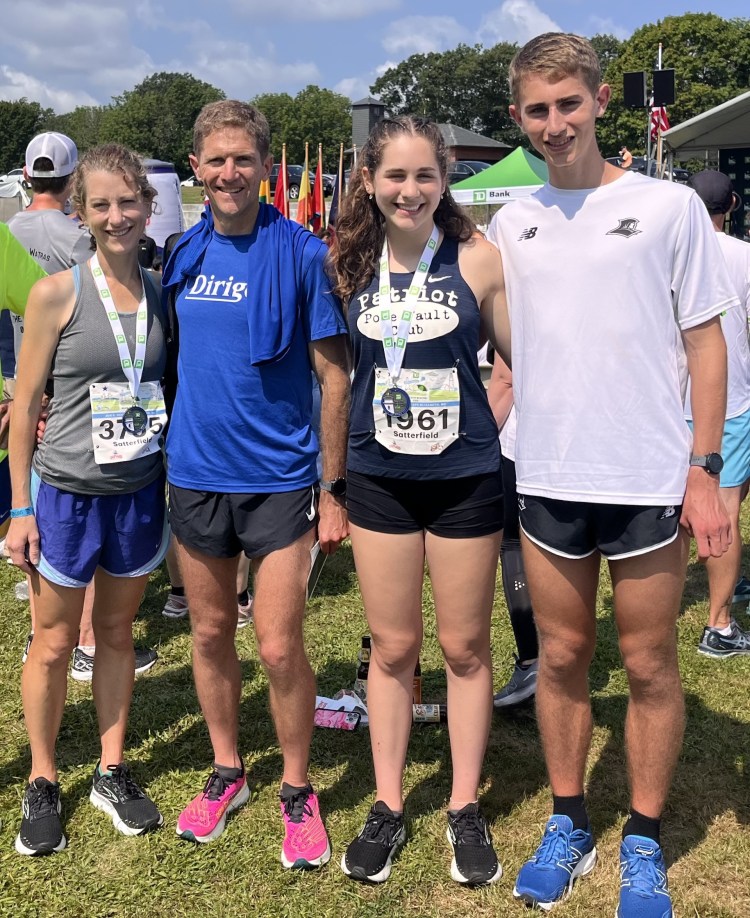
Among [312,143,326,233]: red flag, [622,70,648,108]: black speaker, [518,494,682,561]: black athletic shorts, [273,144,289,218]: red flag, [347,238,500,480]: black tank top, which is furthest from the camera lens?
[622,70,648,108]: black speaker

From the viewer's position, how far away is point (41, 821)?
9.12 ft

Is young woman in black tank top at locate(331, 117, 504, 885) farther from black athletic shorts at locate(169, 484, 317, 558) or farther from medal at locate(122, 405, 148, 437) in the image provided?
medal at locate(122, 405, 148, 437)

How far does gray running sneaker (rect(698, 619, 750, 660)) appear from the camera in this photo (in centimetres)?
405

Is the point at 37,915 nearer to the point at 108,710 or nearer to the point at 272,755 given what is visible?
the point at 108,710

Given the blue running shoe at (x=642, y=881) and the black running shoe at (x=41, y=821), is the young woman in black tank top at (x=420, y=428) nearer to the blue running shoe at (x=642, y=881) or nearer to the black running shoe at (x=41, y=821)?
the blue running shoe at (x=642, y=881)

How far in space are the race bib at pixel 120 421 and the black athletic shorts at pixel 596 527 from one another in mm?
1090

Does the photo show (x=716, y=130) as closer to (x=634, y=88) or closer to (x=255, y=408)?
(x=634, y=88)

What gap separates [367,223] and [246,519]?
0.88m

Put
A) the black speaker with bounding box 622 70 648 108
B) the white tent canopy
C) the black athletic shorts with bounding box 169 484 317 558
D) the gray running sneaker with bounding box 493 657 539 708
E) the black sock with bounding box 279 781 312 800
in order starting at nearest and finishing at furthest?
the black athletic shorts with bounding box 169 484 317 558
the black sock with bounding box 279 781 312 800
the gray running sneaker with bounding box 493 657 539 708
the white tent canopy
the black speaker with bounding box 622 70 648 108

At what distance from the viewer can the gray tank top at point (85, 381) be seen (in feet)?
8.40

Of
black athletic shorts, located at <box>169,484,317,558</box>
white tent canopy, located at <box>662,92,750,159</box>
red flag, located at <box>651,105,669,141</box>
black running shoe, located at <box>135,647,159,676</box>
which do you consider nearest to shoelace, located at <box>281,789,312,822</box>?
black athletic shorts, located at <box>169,484,317,558</box>

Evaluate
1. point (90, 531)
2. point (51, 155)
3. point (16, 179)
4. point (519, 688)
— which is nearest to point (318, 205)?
point (51, 155)

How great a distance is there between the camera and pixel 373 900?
2545mm

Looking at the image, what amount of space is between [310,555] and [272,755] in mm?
1026
